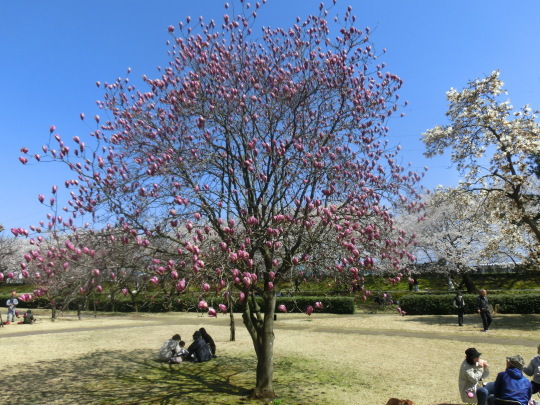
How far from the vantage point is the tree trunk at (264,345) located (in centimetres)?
910

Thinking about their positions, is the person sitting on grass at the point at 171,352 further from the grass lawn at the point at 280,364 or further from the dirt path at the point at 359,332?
the dirt path at the point at 359,332

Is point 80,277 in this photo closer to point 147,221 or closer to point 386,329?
point 147,221

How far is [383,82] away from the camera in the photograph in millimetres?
10938

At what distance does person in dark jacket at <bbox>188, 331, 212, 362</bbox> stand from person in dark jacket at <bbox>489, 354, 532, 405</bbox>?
946cm

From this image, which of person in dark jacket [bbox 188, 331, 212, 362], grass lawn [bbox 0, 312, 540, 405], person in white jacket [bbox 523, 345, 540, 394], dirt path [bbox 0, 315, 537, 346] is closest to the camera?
person in white jacket [bbox 523, 345, 540, 394]

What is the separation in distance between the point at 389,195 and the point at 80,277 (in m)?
7.69

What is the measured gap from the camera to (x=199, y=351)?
1309 centimetres

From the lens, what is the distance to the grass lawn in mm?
9266

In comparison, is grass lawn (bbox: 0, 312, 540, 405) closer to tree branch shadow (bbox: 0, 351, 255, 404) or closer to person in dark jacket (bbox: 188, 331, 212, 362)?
tree branch shadow (bbox: 0, 351, 255, 404)

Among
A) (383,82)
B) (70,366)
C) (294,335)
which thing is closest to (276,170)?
(383,82)

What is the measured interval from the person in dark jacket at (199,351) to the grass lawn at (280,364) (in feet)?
1.33

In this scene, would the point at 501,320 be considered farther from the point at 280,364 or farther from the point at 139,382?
the point at 139,382

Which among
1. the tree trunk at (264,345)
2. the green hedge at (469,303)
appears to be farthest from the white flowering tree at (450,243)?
the tree trunk at (264,345)

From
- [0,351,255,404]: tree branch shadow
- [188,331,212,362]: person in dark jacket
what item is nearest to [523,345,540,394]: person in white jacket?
[0,351,255,404]: tree branch shadow
